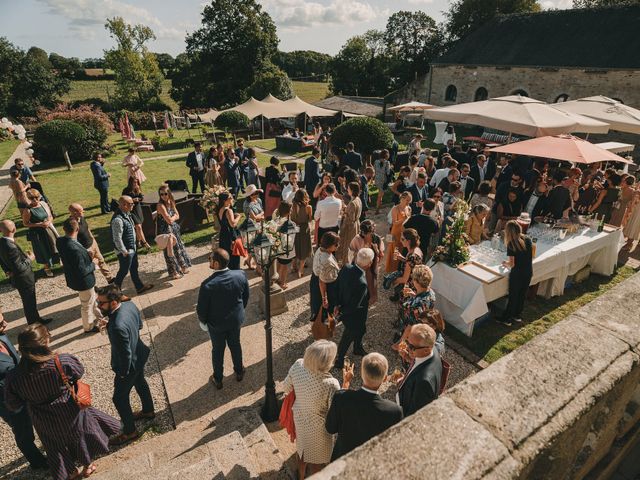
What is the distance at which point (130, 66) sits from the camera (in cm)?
3672

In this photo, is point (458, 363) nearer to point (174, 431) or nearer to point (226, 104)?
point (174, 431)

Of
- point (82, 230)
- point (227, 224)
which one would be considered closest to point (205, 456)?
point (227, 224)

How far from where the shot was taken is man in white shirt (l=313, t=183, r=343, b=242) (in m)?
6.94

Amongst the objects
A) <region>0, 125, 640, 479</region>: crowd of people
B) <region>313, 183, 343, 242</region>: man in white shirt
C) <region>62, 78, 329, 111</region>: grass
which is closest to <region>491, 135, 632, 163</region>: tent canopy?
<region>0, 125, 640, 479</region>: crowd of people

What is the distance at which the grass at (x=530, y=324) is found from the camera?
583 centimetres

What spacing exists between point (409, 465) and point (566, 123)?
9.65 meters

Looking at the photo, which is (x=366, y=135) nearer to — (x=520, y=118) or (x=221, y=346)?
(x=520, y=118)

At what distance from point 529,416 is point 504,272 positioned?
4.46m

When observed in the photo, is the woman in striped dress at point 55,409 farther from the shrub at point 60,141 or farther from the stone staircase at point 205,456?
the shrub at point 60,141

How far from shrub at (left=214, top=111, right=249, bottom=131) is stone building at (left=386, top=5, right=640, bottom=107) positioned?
16.6 metres

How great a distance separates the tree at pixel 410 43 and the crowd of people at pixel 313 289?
33838mm

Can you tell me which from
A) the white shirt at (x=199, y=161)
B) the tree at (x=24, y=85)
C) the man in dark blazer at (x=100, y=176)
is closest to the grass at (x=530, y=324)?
the white shirt at (x=199, y=161)

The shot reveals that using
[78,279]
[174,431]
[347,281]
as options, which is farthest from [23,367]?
[347,281]

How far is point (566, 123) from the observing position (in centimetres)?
873
